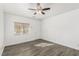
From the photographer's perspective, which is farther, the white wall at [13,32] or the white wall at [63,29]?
the white wall at [63,29]

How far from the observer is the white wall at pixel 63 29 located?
144cm

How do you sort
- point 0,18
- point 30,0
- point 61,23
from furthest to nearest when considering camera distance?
1. point 61,23
2. point 0,18
3. point 30,0

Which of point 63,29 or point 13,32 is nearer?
point 13,32

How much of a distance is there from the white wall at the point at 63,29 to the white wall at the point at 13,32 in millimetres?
220

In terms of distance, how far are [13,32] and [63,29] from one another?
103cm

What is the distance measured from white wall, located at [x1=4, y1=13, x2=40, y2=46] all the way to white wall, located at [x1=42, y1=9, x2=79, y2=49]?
0.22m

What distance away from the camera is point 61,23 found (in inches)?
63.3

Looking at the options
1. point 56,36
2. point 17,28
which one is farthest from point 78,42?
point 17,28

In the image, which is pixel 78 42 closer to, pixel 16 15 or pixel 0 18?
pixel 16 15

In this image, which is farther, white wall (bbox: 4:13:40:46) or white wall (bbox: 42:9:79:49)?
white wall (bbox: 42:9:79:49)

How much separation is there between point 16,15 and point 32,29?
1.29 feet

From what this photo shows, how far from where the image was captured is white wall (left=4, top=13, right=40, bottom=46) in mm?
1266

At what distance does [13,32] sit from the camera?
1.26 meters

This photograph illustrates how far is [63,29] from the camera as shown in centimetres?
155
